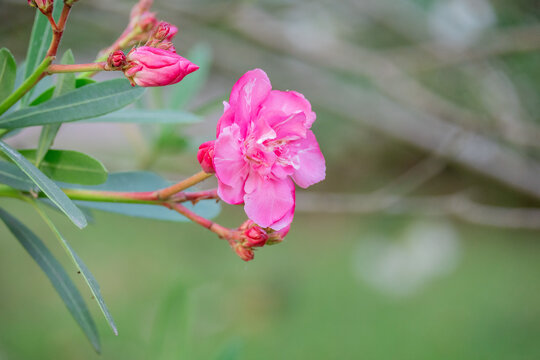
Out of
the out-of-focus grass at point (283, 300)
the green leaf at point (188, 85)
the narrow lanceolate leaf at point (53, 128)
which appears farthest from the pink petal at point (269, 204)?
the out-of-focus grass at point (283, 300)

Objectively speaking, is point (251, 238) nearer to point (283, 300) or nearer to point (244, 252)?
point (244, 252)

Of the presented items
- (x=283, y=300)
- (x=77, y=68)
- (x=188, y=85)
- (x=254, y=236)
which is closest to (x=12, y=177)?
(x=77, y=68)

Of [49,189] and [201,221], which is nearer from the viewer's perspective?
[49,189]

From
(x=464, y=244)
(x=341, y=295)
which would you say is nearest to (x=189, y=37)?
(x=341, y=295)

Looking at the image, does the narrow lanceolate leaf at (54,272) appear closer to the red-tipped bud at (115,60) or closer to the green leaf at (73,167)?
the green leaf at (73,167)

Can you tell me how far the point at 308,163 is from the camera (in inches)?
24.5

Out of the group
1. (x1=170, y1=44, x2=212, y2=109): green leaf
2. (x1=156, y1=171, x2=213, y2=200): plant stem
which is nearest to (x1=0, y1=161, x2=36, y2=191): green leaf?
(x1=156, y1=171, x2=213, y2=200): plant stem

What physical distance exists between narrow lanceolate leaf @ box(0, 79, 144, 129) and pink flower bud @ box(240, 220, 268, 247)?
0.62ft

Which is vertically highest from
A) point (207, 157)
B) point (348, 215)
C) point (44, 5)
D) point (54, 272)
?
point (44, 5)

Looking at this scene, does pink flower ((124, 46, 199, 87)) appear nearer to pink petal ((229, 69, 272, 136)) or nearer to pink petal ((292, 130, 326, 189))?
pink petal ((229, 69, 272, 136))

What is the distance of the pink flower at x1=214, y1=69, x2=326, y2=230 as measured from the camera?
0.54 m

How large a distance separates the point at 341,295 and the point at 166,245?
1551 mm

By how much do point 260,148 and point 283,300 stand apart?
3.33 metres

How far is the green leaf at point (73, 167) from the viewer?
0.62 metres
